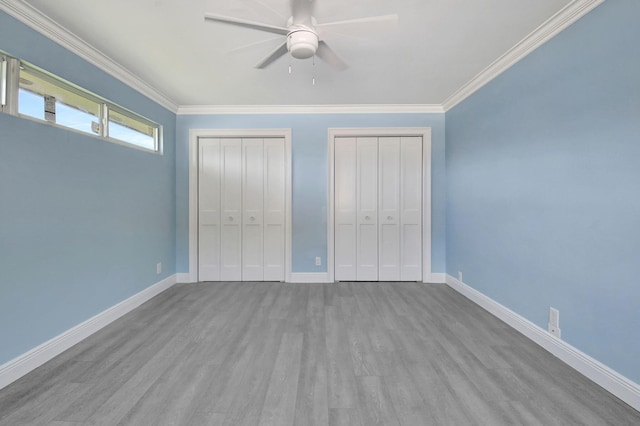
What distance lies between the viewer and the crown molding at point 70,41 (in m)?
1.76

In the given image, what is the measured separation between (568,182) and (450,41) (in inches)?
56.6

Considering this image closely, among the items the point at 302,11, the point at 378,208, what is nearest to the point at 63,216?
the point at 302,11

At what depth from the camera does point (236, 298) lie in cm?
325

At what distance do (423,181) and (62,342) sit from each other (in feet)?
13.8

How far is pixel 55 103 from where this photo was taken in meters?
2.07

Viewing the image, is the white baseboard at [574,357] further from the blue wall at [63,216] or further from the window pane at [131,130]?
the window pane at [131,130]

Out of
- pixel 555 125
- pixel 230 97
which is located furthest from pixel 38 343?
pixel 555 125

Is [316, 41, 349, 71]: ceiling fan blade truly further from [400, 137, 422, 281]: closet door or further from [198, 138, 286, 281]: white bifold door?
[400, 137, 422, 281]: closet door

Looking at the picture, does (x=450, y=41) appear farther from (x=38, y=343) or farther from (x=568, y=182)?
(x=38, y=343)

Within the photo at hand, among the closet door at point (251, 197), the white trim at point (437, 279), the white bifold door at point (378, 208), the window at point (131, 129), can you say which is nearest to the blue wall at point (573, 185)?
the white trim at point (437, 279)

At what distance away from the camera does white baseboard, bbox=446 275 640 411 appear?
5.05ft

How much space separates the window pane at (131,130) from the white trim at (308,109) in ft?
2.28

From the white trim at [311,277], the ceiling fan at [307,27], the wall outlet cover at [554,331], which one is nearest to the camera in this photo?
the ceiling fan at [307,27]

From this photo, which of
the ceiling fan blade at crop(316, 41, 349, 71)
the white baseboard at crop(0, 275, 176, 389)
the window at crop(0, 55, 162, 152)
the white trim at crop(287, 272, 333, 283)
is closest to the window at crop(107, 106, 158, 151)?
the window at crop(0, 55, 162, 152)
